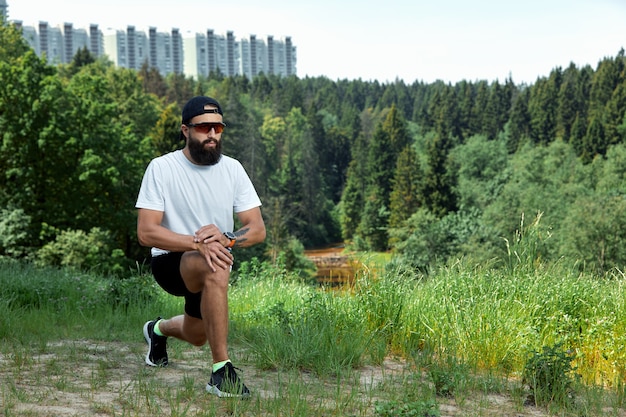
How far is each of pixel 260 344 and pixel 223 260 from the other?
1.42 meters

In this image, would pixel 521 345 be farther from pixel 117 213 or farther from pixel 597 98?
pixel 597 98

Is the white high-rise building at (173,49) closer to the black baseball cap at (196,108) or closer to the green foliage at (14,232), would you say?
the green foliage at (14,232)

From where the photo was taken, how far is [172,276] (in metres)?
4.70

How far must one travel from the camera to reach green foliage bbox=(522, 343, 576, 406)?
4680 mm

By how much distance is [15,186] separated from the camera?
30.6 metres

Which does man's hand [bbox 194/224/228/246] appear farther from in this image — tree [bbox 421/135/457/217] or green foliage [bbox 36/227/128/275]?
tree [bbox 421/135/457/217]

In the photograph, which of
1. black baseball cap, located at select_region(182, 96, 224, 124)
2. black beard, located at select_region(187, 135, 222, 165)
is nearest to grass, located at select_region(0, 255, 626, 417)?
black beard, located at select_region(187, 135, 222, 165)

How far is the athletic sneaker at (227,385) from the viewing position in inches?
172

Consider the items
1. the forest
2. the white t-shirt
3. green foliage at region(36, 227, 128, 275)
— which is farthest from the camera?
the forest

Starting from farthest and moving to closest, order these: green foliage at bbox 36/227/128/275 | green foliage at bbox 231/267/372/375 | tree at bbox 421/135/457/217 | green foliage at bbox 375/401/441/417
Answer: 1. tree at bbox 421/135/457/217
2. green foliage at bbox 36/227/128/275
3. green foliage at bbox 231/267/372/375
4. green foliage at bbox 375/401/441/417

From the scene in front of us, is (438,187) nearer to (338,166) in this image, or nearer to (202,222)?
(338,166)

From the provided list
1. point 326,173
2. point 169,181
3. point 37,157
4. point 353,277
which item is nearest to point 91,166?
point 37,157

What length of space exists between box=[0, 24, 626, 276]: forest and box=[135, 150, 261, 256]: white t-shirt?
3.52 metres

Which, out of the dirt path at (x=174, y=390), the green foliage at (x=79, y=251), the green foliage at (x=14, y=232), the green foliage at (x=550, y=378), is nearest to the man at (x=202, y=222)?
the dirt path at (x=174, y=390)
